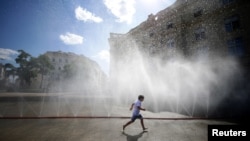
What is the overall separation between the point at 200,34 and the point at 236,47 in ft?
19.1

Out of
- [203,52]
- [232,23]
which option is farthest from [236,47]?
[203,52]

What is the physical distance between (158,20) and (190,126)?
28558 mm

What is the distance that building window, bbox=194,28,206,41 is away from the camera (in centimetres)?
2308

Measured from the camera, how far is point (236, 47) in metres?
19.2

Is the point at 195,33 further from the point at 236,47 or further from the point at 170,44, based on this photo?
the point at 236,47

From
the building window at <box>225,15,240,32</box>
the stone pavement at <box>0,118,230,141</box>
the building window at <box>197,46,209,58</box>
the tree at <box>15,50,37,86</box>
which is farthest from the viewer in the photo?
the tree at <box>15,50,37,86</box>

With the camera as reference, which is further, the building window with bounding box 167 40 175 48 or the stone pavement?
the building window with bounding box 167 40 175 48

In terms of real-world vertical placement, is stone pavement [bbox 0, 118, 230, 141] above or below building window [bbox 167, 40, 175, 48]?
below

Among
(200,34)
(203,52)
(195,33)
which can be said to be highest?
(195,33)

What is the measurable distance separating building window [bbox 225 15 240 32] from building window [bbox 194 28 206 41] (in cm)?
321

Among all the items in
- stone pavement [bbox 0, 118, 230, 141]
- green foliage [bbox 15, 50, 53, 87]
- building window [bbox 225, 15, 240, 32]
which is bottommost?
stone pavement [bbox 0, 118, 230, 141]

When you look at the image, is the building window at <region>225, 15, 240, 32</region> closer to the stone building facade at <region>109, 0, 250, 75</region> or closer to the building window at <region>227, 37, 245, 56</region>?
the stone building facade at <region>109, 0, 250, 75</region>

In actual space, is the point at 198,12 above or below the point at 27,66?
above

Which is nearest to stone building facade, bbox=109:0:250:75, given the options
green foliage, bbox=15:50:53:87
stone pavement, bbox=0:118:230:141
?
stone pavement, bbox=0:118:230:141
